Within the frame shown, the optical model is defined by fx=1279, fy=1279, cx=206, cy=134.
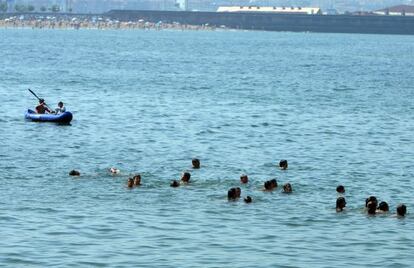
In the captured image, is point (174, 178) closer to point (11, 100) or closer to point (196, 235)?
point (196, 235)

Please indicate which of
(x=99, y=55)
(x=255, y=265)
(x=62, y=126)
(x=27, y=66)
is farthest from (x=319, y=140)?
(x=99, y=55)

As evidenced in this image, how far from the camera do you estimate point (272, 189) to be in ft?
156

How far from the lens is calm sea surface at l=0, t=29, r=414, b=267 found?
37031 millimetres

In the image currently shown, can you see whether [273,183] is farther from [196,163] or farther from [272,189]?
[196,163]

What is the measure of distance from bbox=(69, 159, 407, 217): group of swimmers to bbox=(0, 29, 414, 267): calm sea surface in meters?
0.33

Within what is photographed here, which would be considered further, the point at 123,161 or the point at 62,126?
the point at 62,126

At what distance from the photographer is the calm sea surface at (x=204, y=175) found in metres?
37.0

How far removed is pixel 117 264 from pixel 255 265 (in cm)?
379

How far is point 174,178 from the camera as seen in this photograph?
50.5 meters

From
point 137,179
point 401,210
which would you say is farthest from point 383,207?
point 137,179

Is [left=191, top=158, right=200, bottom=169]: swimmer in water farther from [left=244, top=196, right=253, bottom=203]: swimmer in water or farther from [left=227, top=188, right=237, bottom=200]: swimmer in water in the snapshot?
[left=244, top=196, right=253, bottom=203]: swimmer in water

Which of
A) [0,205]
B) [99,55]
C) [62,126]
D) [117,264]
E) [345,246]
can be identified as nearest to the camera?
[117,264]

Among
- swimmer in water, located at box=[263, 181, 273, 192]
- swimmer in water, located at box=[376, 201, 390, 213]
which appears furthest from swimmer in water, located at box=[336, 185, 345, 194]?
swimmer in water, located at box=[376, 201, 390, 213]

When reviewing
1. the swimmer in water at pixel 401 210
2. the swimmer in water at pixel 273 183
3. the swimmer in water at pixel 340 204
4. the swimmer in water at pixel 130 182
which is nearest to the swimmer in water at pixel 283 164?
the swimmer in water at pixel 273 183
